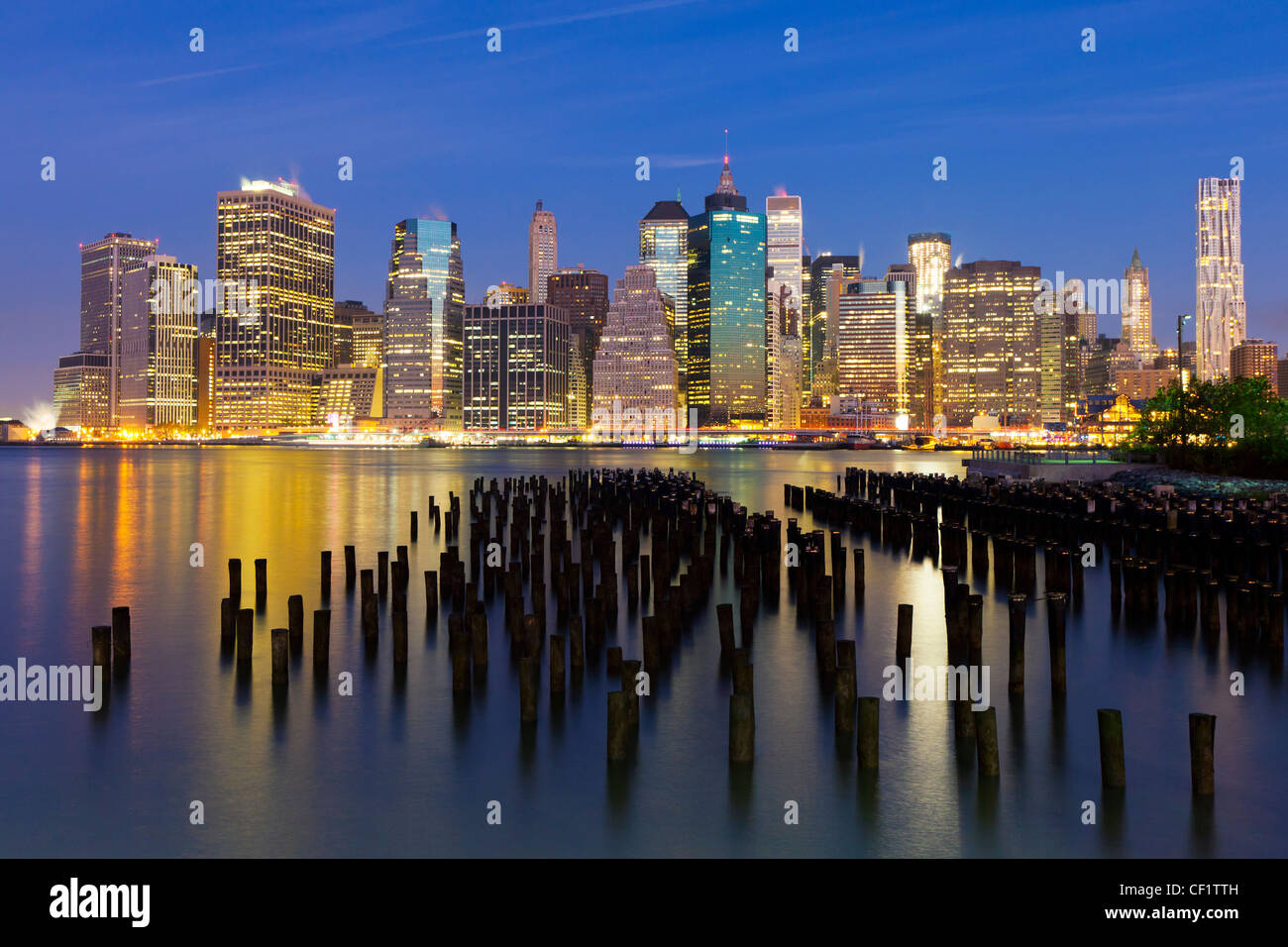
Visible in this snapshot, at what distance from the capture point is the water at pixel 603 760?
1077 centimetres

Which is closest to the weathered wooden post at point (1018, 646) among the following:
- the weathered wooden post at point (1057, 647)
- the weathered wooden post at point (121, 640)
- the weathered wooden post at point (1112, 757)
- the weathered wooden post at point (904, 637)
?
the weathered wooden post at point (1057, 647)

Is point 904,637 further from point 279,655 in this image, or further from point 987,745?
point 279,655

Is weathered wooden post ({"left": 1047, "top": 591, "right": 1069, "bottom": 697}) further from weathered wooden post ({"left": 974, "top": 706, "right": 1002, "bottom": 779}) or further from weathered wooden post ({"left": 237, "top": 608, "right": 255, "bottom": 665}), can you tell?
weathered wooden post ({"left": 237, "top": 608, "right": 255, "bottom": 665})

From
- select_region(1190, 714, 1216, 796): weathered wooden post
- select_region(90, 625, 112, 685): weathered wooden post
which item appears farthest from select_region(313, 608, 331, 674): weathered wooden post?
select_region(1190, 714, 1216, 796): weathered wooden post

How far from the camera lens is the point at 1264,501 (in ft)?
135

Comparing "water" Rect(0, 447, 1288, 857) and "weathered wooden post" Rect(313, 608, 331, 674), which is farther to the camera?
"weathered wooden post" Rect(313, 608, 331, 674)

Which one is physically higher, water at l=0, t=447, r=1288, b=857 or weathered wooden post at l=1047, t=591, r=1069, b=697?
weathered wooden post at l=1047, t=591, r=1069, b=697

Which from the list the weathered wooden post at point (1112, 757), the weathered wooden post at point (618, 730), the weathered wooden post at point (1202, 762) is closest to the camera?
the weathered wooden post at point (1202, 762)

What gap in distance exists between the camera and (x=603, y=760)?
1289 centimetres

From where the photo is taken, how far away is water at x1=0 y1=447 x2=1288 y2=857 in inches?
424

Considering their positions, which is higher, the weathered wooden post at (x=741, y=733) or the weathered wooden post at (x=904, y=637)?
the weathered wooden post at (x=904, y=637)

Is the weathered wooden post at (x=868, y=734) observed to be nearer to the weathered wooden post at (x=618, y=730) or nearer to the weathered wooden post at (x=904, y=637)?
the weathered wooden post at (x=618, y=730)
